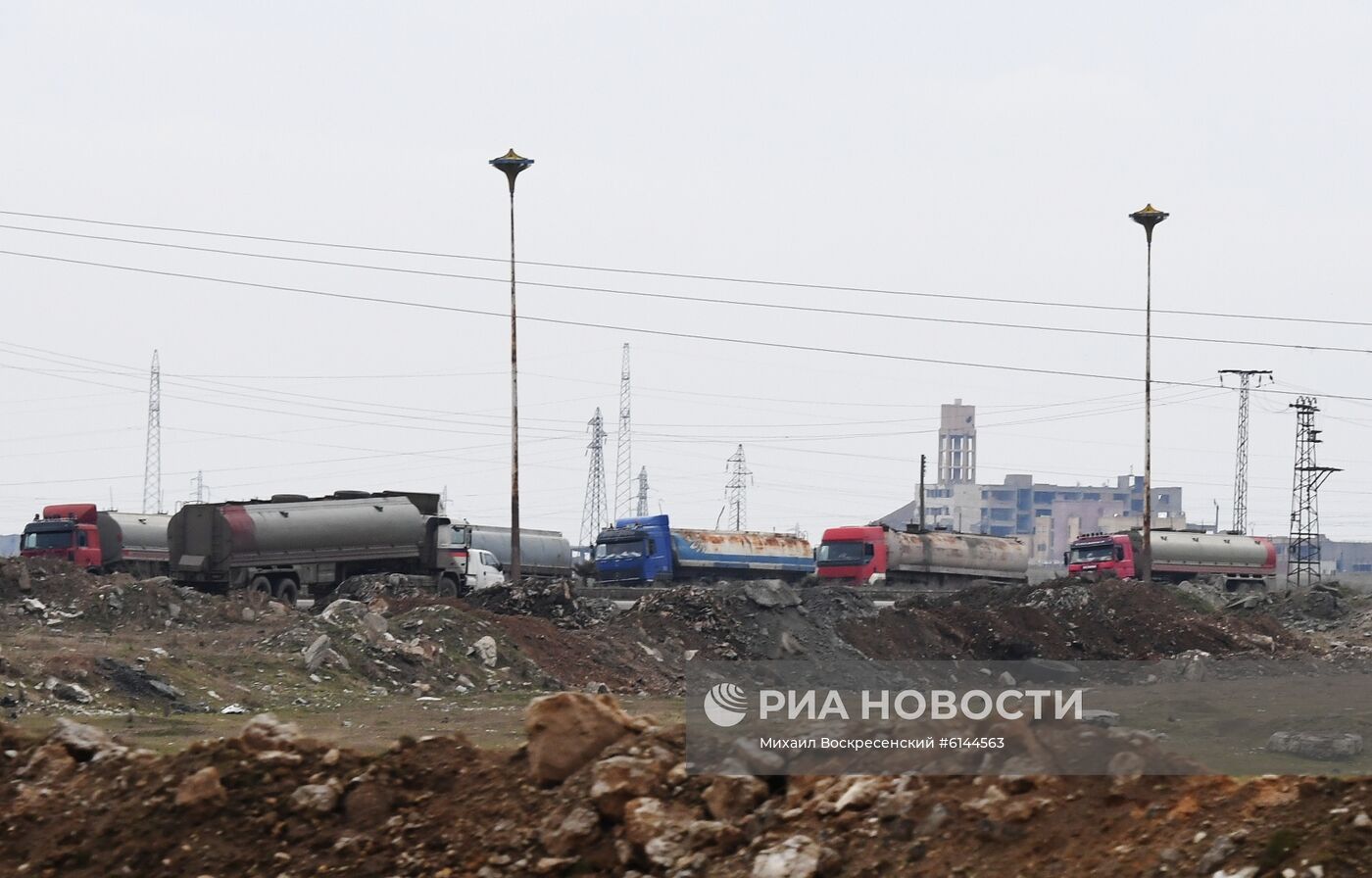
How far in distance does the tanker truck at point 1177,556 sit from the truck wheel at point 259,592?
34725 millimetres

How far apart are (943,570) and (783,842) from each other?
191 ft

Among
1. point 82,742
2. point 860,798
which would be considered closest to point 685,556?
point 82,742

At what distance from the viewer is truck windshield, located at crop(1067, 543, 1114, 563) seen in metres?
67.6

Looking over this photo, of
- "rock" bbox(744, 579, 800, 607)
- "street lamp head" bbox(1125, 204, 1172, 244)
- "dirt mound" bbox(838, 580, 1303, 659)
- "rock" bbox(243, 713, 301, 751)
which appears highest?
"street lamp head" bbox(1125, 204, 1172, 244)

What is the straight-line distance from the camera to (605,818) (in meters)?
10.2

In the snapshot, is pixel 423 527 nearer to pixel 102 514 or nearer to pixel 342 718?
pixel 102 514

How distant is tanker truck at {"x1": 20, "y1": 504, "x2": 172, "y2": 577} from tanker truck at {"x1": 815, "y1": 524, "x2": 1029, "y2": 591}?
26427mm

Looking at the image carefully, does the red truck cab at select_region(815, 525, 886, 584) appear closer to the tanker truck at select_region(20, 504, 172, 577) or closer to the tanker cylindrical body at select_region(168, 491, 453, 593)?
the tanker cylindrical body at select_region(168, 491, 453, 593)

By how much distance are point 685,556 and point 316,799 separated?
175 feet

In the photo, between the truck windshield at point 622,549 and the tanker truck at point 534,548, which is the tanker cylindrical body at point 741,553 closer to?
the truck windshield at point 622,549

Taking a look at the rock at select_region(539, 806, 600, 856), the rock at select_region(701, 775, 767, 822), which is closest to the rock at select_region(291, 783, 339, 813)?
the rock at select_region(539, 806, 600, 856)

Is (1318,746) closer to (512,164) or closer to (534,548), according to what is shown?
(512,164)

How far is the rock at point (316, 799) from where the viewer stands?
1081 cm

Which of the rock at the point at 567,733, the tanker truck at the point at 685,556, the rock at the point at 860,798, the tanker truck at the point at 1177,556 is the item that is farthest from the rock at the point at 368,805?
the tanker truck at the point at 1177,556
